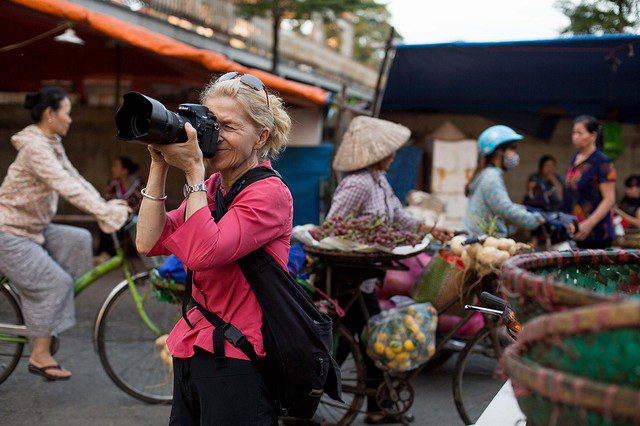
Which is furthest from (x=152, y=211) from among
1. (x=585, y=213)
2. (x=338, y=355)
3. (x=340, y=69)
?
(x=340, y=69)

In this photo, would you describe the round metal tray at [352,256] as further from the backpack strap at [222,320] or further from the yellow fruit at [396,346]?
the backpack strap at [222,320]

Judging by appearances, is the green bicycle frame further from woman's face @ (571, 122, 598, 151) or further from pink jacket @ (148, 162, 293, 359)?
woman's face @ (571, 122, 598, 151)

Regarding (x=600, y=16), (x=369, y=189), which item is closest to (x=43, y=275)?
(x=369, y=189)

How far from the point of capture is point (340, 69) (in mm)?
21516

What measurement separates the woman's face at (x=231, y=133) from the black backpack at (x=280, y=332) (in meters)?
0.07

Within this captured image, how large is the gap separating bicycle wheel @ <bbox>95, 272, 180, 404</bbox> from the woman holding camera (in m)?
2.12

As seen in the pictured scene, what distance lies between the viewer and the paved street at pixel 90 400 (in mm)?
4070

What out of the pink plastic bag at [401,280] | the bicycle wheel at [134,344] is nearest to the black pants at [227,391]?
the bicycle wheel at [134,344]

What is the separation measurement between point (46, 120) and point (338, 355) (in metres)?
2.50

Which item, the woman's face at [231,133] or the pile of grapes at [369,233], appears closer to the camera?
the woman's face at [231,133]

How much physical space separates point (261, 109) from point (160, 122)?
428 mm

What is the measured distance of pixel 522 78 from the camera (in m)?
8.80

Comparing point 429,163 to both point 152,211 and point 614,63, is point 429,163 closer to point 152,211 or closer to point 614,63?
point 614,63

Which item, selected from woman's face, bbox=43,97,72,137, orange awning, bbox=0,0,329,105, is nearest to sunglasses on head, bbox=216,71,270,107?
woman's face, bbox=43,97,72,137
